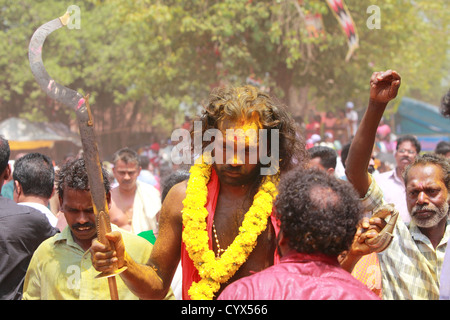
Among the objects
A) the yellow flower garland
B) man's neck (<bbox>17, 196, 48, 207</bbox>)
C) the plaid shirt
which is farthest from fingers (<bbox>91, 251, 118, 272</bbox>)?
man's neck (<bbox>17, 196, 48, 207</bbox>)

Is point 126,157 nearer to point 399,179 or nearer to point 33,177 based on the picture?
point 33,177

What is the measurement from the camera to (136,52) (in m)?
19.1

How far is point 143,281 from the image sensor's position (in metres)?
2.87

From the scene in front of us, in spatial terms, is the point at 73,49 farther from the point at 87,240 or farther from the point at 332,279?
the point at 332,279

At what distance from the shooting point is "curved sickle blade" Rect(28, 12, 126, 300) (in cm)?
260

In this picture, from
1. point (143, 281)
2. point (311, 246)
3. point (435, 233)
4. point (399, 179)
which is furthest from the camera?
point (399, 179)

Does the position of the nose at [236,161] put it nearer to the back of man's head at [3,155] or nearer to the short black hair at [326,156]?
the back of man's head at [3,155]

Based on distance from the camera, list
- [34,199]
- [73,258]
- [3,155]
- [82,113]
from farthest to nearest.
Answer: [34,199]
[3,155]
[73,258]
[82,113]

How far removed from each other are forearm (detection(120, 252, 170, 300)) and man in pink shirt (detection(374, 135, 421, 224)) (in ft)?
9.44

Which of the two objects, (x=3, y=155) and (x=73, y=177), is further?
(x=3, y=155)
